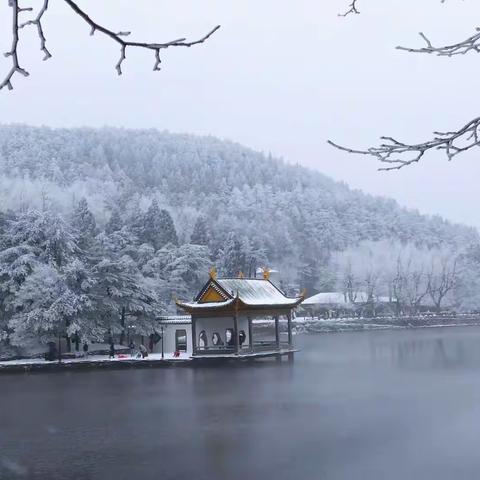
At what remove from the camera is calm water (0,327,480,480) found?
29.7 feet

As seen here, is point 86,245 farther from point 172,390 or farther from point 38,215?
point 172,390

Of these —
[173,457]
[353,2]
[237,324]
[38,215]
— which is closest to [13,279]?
[38,215]

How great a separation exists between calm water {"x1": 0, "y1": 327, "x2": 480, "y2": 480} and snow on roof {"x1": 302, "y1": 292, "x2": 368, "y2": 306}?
46364mm

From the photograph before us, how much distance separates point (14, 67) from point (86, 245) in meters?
29.4

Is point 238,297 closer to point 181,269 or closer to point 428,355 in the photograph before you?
point 428,355

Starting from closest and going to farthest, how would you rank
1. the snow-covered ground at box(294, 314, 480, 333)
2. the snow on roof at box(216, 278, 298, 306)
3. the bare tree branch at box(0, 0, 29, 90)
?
the bare tree branch at box(0, 0, 29, 90), the snow on roof at box(216, 278, 298, 306), the snow-covered ground at box(294, 314, 480, 333)

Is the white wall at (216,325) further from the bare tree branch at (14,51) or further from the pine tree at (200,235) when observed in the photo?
the pine tree at (200,235)

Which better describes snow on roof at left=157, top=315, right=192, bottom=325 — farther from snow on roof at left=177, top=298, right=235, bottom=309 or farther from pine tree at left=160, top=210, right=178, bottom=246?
pine tree at left=160, top=210, right=178, bottom=246

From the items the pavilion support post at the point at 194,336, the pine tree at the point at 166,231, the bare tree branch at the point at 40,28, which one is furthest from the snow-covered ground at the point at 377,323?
the bare tree branch at the point at 40,28

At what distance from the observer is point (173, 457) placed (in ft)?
32.0

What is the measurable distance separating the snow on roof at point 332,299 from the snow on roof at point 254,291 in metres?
38.2

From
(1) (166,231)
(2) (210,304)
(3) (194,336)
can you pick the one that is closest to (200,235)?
(1) (166,231)

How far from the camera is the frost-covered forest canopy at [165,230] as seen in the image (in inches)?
1077

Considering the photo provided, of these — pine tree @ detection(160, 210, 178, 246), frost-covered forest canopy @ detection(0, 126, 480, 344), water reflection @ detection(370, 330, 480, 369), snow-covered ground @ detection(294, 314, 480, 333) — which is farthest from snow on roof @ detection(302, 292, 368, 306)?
water reflection @ detection(370, 330, 480, 369)
